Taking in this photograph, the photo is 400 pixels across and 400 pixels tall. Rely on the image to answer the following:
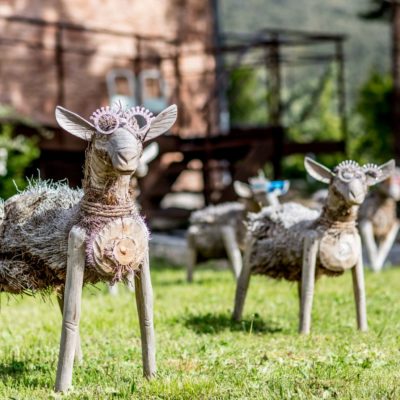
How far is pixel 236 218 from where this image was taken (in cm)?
1100

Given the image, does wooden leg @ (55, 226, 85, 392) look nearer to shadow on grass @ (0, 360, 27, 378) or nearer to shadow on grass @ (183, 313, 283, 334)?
shadow on grass @ (0, 360, 27, 378)

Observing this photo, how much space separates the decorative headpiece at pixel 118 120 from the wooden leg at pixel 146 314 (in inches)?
34.9

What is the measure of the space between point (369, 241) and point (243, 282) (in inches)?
188

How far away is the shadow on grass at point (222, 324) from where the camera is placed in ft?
24.8

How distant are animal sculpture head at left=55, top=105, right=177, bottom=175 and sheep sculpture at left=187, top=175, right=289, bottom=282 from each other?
517 centimetres

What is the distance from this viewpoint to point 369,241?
12.2 meters

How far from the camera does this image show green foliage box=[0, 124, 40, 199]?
45.4 ft

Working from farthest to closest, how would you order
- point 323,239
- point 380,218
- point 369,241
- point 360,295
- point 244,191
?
1. point 380,218
2. point 369,241
3. point 244,191
4. point 360,295
5. point 323,239

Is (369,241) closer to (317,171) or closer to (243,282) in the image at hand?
(243,282)

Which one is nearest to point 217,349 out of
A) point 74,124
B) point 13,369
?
point 13,369

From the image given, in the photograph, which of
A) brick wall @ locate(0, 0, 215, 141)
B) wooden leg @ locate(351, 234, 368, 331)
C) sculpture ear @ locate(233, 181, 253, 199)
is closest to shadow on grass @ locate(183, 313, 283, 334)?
wooden leg @ locate(351, 234, 368, 331)

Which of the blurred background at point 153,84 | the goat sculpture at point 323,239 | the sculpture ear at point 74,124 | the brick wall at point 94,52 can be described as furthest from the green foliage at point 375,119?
the sculpture ear at point 74,124

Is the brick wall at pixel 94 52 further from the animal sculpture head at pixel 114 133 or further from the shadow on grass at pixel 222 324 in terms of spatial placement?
the animal sculpture head at pixel 114 133

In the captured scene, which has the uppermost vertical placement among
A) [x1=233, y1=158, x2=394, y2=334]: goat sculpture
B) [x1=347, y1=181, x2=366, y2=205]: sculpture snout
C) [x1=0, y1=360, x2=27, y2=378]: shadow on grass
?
[x1=347, y1=181, x2=366, y2=205]: sculpture snout
